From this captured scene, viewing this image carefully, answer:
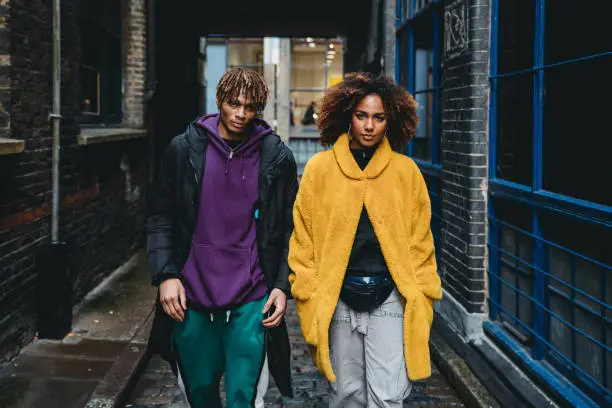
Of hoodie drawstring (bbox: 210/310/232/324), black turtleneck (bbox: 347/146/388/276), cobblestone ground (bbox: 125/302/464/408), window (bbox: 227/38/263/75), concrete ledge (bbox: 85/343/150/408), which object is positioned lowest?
cobblestone ground (bbox: 125/302/464/408)

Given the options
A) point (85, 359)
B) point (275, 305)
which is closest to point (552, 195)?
point (275, 305)

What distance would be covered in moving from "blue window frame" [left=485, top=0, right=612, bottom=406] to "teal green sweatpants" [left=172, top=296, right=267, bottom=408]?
5.94 ft

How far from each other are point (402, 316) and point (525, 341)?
2.00 meters

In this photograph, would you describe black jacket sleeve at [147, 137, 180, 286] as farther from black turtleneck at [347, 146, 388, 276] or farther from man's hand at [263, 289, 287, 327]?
black turtleneck at [347, 146, 388, 276]

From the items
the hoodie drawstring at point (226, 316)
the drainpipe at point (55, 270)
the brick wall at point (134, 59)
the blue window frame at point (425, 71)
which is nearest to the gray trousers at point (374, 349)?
the hoodie drawstring at point (226, 316)

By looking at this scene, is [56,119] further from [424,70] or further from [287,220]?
[424,70]

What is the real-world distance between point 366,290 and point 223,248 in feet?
2.20

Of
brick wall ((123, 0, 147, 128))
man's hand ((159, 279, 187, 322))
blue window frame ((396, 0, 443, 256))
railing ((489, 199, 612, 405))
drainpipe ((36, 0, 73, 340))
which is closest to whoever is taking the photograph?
man's hand ((159, 279, 187, 322))

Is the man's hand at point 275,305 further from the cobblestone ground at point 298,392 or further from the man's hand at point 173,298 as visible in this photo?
the cobblestone ground at point 298,392

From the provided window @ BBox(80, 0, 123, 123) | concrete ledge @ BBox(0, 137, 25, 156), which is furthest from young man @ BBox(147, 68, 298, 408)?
window @ BBox(80, 0, 123, 123)

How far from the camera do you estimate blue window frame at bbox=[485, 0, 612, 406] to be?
383 centimetres

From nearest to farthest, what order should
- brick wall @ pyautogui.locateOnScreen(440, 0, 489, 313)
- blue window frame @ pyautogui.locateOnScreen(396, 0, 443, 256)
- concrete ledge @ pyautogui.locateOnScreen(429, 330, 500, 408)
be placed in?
concrete ledge @ pyautogui.locateOnScreen(429, 330, 500, 408) < brick wall @ pyautogui.locateOnScreen(440, 0, 489, 313) < blue window frame @ pyautogui.locateOnScreen(396, 0, 443, 256)

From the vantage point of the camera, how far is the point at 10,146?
4.86 metres

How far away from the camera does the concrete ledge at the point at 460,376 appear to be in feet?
14.6
